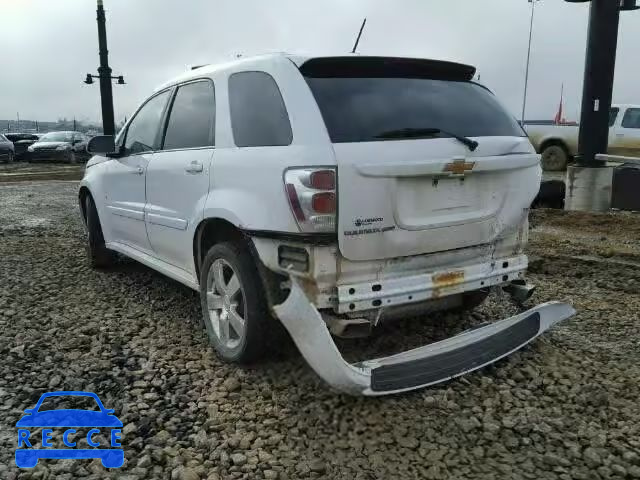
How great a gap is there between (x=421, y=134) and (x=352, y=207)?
2.05ft

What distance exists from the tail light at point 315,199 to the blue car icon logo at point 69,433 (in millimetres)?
1373

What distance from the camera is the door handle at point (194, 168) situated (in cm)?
372

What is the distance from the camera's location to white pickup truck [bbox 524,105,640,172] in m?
15.2

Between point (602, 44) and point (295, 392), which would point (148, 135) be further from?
point (602, 44)

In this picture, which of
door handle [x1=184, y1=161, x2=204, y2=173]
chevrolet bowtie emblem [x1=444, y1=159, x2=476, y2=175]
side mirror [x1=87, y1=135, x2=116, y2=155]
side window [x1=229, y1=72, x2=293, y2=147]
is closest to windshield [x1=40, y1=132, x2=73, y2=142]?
side mirror [x1=87, y1=135, x2=116, y2=155]

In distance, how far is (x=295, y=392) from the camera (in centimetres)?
328

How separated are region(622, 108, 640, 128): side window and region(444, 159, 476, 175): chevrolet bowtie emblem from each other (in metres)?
14.2

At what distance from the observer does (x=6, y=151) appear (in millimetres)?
24016

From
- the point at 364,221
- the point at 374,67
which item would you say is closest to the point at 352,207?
the point at 364,221

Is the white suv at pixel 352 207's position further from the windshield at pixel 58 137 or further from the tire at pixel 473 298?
the windshield at pixel 58 137

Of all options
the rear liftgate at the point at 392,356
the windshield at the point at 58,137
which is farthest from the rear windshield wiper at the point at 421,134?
the windshield at the point at 58,137

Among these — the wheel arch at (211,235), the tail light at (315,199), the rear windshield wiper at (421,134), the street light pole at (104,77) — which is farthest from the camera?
the street light pole at (104,77)

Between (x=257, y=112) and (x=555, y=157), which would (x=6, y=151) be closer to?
(x=555, y=157)

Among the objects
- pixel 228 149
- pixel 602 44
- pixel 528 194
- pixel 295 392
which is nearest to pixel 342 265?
pixel 295 392
